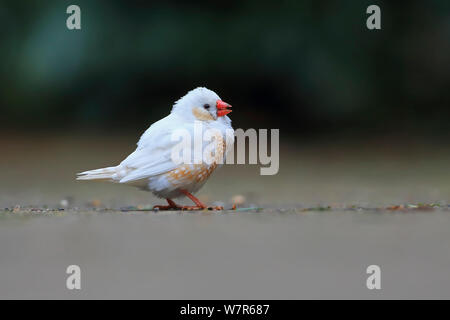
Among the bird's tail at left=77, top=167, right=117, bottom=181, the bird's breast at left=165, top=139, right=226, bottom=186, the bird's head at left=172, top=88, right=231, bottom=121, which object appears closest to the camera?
the bird's breast at left=165, top=139, right=226, bottom=186

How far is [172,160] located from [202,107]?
1.62 feet

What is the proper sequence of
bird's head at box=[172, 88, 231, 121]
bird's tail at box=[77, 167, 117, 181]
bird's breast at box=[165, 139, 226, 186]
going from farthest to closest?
bird's head at box=[172, 88, 231, 121] → bird's tail at box=[77, 167, 117, 181] → bird's breast at box=[165, 139, 226, 186]

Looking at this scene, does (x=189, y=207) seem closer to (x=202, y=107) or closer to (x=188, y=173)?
(x=188, y=173)

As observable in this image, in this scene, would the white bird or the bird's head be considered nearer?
the white bird

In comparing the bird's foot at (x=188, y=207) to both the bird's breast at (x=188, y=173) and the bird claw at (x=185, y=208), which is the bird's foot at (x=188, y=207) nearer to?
the bird claw at (x=185, y=208)

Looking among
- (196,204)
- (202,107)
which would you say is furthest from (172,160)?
(202,107)

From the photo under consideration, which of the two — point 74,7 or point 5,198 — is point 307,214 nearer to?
point 5,198

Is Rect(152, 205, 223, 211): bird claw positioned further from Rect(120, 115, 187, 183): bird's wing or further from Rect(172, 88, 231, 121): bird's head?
Rect(172, 88, 231, 121): bird's head

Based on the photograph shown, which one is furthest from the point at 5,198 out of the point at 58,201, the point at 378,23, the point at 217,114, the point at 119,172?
the point at 378,23

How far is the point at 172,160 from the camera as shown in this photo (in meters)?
5.17

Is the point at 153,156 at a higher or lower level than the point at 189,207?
higher

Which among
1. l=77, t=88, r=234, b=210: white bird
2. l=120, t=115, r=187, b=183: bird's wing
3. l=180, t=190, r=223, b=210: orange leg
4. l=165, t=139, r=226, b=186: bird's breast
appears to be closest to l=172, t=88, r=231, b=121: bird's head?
l=77, t=88, r=234, b=210: white bird

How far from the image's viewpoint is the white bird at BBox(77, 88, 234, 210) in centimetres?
518

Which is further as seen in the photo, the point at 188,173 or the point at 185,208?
the point at 185,208
